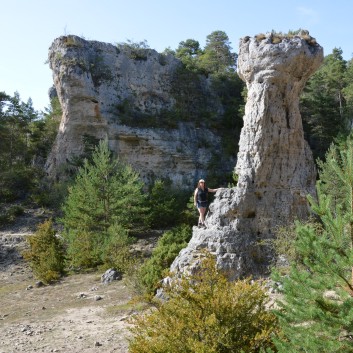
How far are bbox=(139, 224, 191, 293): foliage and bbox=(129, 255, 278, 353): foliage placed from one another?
4.27m

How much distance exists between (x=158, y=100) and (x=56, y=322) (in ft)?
88.0

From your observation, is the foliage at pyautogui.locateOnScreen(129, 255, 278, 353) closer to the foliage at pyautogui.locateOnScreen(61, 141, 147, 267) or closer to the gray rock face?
the gray rock face

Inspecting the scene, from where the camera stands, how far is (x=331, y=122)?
34.2 m

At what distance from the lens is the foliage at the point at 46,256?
2055 cm

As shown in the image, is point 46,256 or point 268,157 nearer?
point 268,157

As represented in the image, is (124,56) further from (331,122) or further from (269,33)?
(269,33)

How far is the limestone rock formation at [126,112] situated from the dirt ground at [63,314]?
14.6 metres

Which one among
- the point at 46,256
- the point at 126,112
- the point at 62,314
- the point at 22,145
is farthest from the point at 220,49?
the point at 62,314

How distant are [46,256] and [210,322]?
16.2 meters

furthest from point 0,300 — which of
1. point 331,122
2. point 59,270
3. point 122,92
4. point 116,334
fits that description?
point 331,122

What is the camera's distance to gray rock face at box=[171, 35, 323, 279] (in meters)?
15.8

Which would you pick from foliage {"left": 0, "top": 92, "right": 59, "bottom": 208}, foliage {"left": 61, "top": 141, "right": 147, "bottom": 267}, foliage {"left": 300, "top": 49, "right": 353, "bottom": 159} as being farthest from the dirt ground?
foliage {"left": 300, "top": 49, "right": 353, "bottom": 159}

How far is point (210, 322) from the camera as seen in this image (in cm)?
697

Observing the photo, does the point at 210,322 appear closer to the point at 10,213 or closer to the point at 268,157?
the point at 268,157
